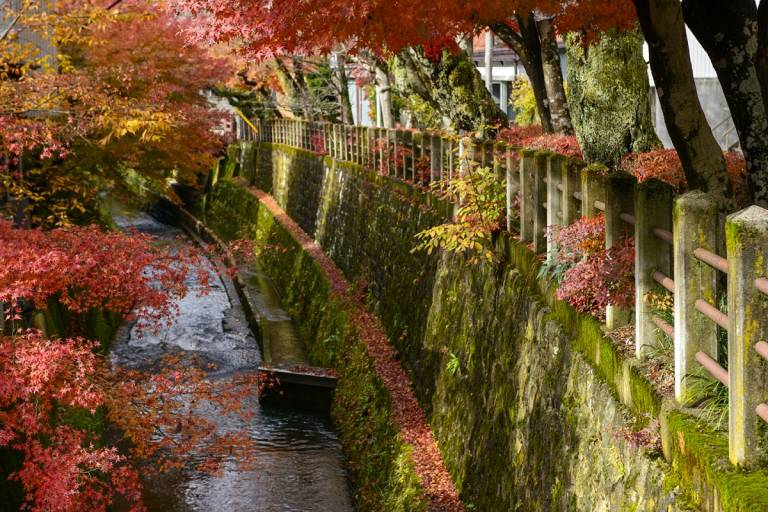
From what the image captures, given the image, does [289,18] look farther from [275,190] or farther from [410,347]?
[275,190]

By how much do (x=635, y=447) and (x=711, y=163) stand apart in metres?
3.37

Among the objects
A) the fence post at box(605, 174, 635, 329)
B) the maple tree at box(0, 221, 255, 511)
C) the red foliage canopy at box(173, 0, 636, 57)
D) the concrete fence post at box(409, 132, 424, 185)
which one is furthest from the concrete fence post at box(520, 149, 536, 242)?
the concrete fence post at box(409, 132, 424, 185)

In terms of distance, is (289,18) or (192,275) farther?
(192,275)

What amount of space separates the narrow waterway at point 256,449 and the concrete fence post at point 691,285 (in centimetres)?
838

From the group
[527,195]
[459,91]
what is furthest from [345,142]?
[527,195]

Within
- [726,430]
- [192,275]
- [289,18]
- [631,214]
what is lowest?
[192,275]

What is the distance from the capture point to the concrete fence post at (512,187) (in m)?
13.0

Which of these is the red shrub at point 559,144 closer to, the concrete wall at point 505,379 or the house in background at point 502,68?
the concrete wall at point 505,379

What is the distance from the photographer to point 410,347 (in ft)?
58.0

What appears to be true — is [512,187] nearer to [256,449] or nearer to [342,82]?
[256,449]

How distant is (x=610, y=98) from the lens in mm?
13133

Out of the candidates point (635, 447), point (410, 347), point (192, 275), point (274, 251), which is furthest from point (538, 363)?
point (192, 275)

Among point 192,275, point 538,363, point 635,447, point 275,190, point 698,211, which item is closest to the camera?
point 698,211

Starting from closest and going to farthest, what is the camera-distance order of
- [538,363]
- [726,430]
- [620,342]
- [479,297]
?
[726,430], [620,342], [538,363], [479,297]
